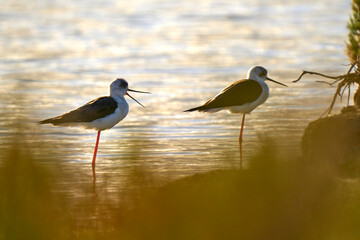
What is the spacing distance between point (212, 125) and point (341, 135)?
3.81 m

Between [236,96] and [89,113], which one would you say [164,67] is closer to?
[236,96]

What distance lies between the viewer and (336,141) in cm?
843

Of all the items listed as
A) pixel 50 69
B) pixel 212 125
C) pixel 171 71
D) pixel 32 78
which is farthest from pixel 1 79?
pixel 212 125

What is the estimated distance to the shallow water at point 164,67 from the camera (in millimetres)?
9984

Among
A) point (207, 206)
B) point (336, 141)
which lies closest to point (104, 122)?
point (336, 141)

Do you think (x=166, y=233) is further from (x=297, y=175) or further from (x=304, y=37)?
(x=304, y=37)

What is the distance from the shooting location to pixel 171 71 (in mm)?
17672

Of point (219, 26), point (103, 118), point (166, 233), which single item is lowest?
point (219, 26)

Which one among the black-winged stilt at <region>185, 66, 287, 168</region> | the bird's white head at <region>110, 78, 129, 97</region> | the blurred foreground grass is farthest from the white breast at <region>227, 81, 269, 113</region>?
the blurred foreground grass

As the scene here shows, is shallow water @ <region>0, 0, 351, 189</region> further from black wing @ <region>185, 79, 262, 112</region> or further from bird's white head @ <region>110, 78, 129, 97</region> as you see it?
bird's white head @ <region>110, 78, 129, 97</region>

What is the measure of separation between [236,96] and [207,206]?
617 cm

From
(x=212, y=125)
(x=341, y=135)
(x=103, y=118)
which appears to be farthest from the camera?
(x=212, y=125)

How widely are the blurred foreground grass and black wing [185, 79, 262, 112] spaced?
549 cm

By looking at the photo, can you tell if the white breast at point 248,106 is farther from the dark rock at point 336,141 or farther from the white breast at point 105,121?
the dark rock at point 336,141
